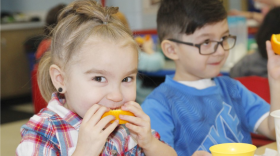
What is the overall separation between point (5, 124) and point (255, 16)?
3.33 metres

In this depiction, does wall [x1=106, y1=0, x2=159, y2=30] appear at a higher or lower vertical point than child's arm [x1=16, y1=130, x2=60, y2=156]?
lower

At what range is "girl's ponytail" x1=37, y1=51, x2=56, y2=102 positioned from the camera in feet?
4.53

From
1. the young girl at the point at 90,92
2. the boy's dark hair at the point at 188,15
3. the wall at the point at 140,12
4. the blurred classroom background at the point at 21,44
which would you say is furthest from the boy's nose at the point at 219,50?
the wall at the point at 140,12

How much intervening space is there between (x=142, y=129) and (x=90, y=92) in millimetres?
187

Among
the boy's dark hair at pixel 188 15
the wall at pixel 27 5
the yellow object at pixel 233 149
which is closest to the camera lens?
the yellow object at pixel 233 149

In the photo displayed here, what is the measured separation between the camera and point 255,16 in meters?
4.34

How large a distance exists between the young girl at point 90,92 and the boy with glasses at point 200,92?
301mm

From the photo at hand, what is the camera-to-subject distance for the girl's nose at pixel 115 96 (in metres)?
1.15

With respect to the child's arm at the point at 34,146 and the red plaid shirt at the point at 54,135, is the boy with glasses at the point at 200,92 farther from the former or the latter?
the child's arm at the point at 34,146

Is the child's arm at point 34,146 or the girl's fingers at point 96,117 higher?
the girl's fingers at point 96,117

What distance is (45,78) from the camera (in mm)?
1395

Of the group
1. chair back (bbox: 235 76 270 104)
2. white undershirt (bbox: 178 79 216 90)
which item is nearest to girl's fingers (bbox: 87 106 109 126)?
white undershirt (bbox: 178 79 216 90)

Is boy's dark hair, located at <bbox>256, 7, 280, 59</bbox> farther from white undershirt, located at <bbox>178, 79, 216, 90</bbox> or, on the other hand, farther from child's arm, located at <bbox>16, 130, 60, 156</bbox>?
child's arm, located at <bbox>16, 130, 60, 156</bbox>

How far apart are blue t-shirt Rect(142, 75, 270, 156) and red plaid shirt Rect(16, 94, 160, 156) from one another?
31 centimetres
